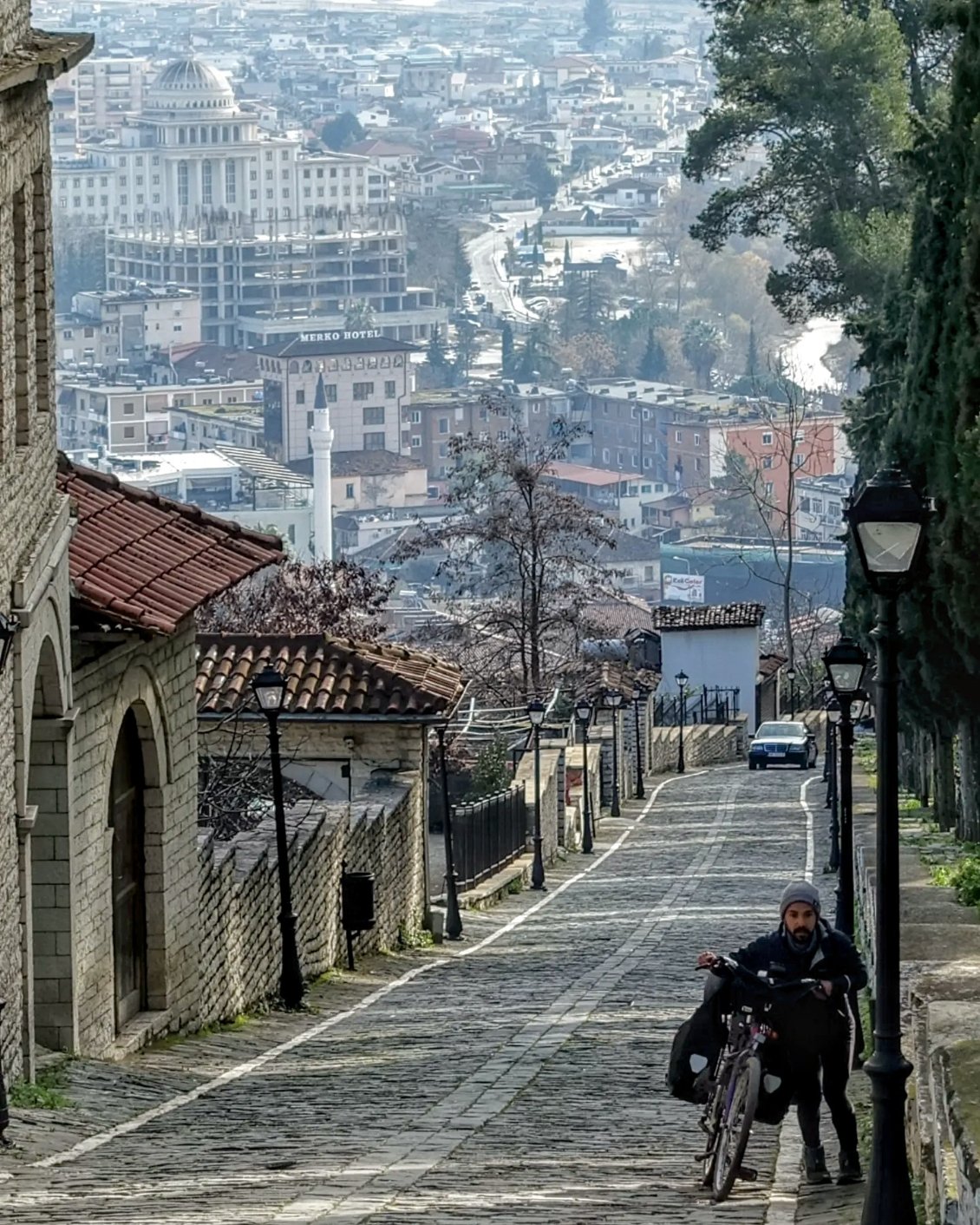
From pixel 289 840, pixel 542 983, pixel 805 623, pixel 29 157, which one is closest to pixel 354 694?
pixel 289 840

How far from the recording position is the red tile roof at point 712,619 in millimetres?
70812

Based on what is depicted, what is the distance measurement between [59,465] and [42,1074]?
14.8 feet

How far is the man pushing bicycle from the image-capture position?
9.79 meters

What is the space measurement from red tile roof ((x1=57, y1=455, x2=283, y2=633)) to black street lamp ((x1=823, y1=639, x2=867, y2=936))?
449 cm

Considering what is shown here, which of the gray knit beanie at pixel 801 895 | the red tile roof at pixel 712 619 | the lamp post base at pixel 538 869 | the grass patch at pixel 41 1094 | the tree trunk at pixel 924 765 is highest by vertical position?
the gray knit beanie at pixel 801 895

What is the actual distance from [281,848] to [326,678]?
18.0ft

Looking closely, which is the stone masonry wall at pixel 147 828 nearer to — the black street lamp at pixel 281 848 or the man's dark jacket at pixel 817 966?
the black street lamp at pixel 281 848

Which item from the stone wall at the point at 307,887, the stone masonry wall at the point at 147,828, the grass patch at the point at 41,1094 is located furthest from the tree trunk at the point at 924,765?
the grass patch at the point at 41,1094

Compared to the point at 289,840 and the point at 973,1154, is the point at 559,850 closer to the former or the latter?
the point at 289,840

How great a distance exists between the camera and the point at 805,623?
103 metres

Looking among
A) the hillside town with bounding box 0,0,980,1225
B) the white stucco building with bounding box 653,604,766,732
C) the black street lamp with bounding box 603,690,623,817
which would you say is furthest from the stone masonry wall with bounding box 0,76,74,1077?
the white stucco building with bounding box 653,604,766,732

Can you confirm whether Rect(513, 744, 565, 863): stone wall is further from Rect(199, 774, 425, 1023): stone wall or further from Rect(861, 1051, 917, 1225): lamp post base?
Rect(861, 1051, 917, 1225): lamp post base

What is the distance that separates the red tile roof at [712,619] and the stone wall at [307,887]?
45.4m

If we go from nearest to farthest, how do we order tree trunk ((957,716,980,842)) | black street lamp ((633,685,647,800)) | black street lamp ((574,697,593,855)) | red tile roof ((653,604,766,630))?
1. tree trunk ((957,716,980,842))
2. black street lamp ((574,697,593,855))
3. black street lamp ((633,685,647,800))
4. red tile roof ((653,604,766,630))
